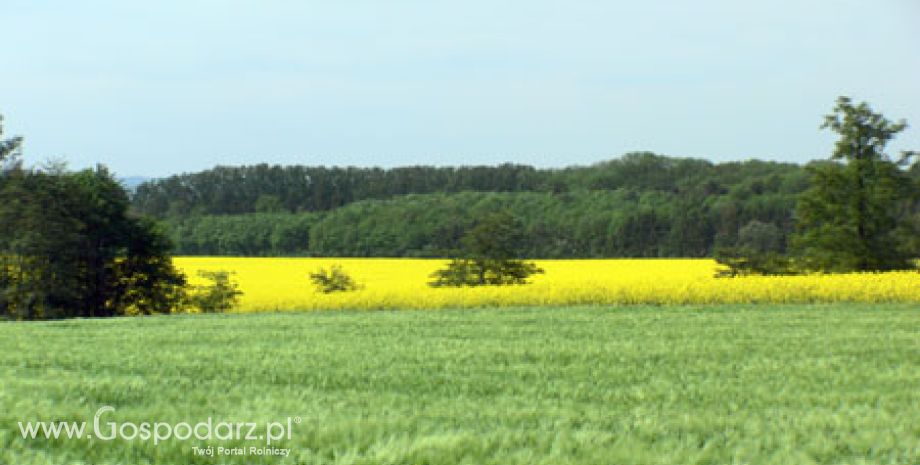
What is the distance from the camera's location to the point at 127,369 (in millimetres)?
10188

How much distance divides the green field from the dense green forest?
41392 mm

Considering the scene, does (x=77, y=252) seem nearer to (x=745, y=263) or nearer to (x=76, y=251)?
(x=76, y=251)

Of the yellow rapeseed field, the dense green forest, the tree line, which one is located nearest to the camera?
the yellow rapeseed field

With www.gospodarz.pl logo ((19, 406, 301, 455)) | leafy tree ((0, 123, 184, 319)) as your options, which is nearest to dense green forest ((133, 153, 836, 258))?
leafy tree ((0, 123, 184, 319))

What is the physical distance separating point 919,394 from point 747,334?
→ 24.4ft

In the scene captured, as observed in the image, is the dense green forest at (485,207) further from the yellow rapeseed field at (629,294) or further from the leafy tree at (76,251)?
the yellow rapeseed field at (629,294)

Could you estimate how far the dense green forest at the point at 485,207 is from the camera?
2739 inches

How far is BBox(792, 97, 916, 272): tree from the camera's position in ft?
130

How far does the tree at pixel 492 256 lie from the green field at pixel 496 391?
18299mm

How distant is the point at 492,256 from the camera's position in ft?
120

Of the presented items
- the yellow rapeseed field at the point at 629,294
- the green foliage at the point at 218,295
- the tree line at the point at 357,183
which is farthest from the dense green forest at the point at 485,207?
the yellow rapeseed field at the point at 629,294

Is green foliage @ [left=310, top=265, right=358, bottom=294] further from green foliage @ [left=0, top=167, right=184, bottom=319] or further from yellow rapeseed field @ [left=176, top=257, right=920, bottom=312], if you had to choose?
green foliage @ [left=0, top=167, right=184, bottom=319]

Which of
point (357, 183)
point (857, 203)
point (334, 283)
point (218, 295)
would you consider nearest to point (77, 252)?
point (218, 295)

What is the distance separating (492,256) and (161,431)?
31.6 m
